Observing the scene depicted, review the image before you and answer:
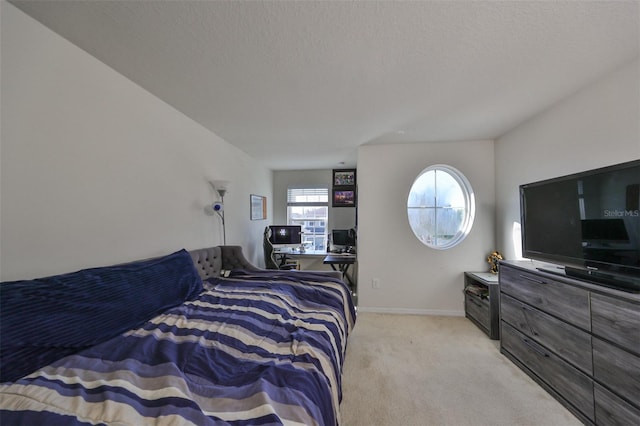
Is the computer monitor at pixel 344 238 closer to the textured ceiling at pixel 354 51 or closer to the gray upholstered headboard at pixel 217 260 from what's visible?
the gray upholstered headboard at pixel 217 260

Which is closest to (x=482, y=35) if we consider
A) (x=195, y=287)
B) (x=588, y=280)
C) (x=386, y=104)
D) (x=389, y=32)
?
(x=389, y=32)

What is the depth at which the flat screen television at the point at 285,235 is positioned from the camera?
16.0ft

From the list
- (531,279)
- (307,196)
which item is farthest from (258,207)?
(531,279)

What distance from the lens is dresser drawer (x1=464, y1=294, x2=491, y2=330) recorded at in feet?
9.24

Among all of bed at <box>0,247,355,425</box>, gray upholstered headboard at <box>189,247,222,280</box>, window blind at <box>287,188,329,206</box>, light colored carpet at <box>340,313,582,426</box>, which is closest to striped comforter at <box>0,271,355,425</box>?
bed at <box>0,247,355,425</box>

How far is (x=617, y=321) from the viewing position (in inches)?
53.7

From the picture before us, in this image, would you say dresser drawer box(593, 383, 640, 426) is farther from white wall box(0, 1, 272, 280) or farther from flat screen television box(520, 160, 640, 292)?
white wall box(0, 1, 272, 280)

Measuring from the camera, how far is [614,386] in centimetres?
138

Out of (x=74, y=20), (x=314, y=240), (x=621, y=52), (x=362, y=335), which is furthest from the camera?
(x=314, y=240)

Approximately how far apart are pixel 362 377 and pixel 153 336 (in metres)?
1.65

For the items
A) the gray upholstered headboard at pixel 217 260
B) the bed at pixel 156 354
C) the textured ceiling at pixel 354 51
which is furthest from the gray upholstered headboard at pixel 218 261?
the textured ceiling at pixel 354 51

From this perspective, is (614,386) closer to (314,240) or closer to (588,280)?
(588,280)

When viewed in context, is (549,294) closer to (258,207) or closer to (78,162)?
(78,162)

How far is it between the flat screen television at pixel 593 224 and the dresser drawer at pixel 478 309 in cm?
103
